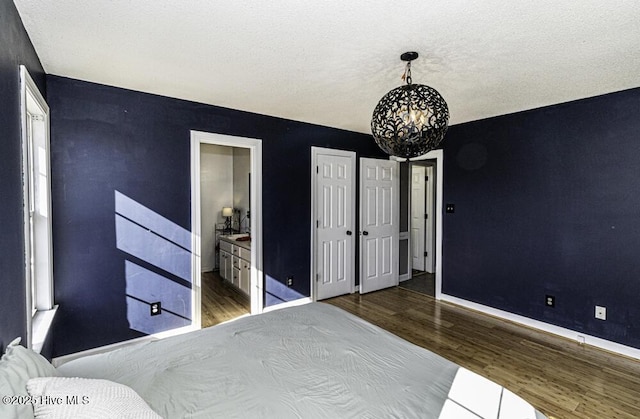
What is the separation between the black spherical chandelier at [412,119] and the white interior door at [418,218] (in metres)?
4.04

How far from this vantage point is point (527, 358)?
268 cm

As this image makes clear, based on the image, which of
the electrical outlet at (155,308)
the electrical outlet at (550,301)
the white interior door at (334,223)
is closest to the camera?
the electrical outlet at (155,308)

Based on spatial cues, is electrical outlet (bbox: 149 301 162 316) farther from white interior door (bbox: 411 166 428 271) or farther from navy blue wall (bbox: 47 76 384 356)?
white interior door (bbox: 411 166 428 271)

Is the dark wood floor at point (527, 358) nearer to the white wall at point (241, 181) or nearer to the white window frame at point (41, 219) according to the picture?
the white wall at point (241, 181)

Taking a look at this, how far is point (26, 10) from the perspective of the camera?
1.60 meters

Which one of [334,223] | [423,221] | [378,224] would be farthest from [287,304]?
[423,221]

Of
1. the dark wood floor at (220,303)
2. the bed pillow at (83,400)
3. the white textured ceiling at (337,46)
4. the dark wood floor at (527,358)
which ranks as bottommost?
the dark wood floor at (527,358)

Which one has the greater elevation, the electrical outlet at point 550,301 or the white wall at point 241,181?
the white wall at point 241,181

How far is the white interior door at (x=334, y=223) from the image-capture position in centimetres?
407

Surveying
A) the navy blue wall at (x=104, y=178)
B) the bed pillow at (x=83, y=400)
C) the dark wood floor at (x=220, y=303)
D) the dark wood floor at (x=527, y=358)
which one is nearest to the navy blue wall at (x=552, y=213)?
the dark wood floor at (x=527, y=358)

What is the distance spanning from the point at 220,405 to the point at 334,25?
1.97m

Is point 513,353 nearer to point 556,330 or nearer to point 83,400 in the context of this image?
point 556,330

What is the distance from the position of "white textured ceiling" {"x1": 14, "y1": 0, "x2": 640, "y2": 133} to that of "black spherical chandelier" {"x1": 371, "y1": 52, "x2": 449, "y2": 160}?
37cm

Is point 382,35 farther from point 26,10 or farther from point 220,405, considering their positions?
point 220,405
